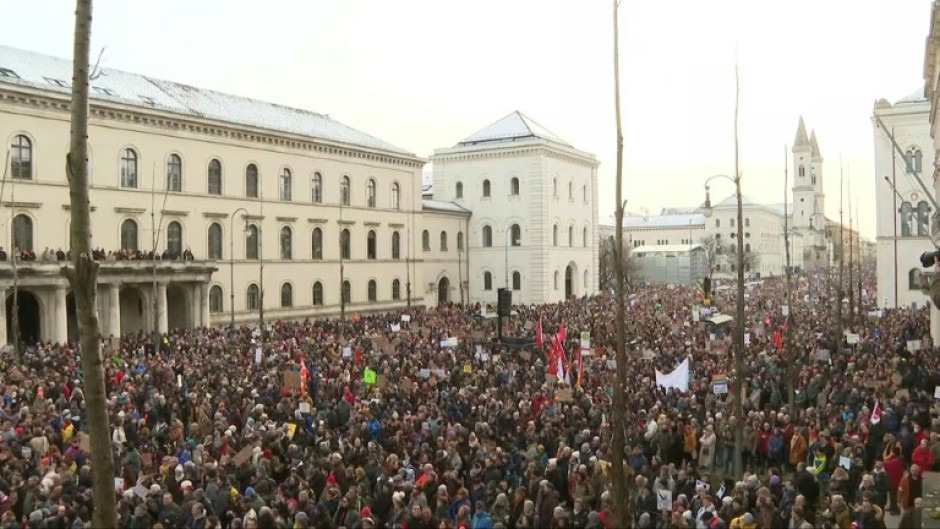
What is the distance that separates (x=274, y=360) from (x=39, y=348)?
932cm

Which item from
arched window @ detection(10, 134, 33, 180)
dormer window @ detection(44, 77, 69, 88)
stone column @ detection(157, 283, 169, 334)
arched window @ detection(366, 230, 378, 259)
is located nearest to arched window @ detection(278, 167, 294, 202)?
arched window @ detection(366, 230, 378, 259)

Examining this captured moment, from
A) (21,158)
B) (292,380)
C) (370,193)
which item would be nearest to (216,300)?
(21,158)

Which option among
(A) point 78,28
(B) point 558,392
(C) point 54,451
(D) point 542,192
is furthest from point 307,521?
(D) point 542,192

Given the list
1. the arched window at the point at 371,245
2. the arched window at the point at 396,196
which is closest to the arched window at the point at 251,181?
the arched window at the point at 371,245

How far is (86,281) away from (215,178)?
1643 inches

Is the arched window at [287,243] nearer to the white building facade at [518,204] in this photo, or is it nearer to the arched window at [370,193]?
the arched window at [370,193]

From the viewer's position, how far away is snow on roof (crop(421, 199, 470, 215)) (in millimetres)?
63469

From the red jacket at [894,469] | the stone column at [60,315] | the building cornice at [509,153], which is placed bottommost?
the red jacket at [894,469]

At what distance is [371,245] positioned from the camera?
186 feet

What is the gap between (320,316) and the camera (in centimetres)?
5141

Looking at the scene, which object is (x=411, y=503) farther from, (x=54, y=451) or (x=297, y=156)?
(x=297, y=156)

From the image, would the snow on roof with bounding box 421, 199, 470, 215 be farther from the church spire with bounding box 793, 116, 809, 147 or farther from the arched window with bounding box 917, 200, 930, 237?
the church spire with bounding box 793, 116, 809, 147

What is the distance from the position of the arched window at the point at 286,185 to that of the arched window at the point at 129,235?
32.5 ft

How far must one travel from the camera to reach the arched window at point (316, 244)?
5203 centimetres
